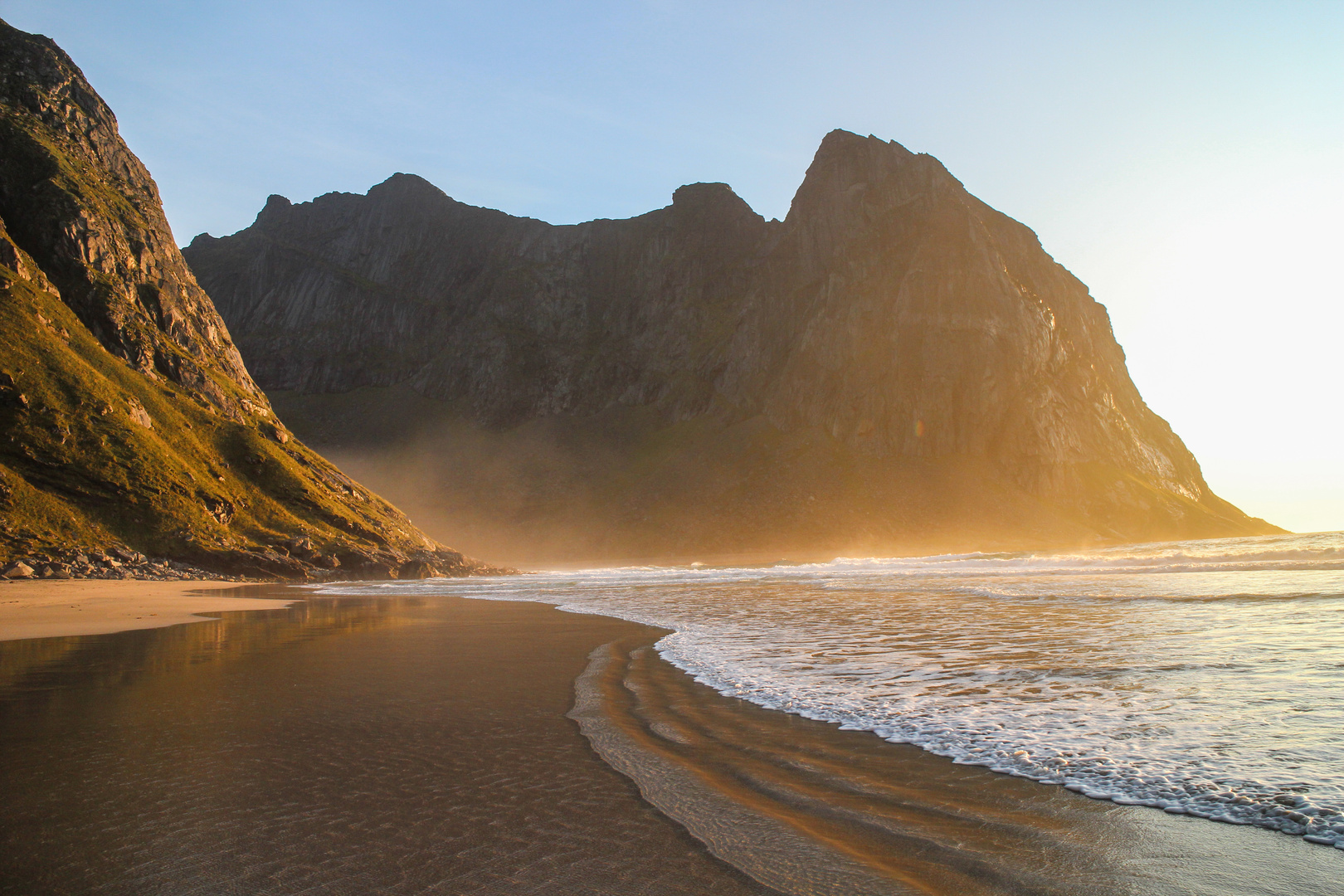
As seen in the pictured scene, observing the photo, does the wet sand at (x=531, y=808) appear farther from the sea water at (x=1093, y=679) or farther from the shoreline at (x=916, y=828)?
the sea water at (x=1093, y=679)

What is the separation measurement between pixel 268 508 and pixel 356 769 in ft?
180

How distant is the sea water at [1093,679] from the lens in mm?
5688

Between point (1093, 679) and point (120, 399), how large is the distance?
60.0 meters

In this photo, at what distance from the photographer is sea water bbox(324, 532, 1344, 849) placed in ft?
18.7

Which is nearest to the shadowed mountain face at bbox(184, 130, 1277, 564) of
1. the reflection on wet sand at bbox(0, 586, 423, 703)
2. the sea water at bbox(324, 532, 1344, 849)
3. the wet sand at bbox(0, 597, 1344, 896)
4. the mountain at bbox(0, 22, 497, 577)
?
the mountain at bbox(0, 22, 497, 577)

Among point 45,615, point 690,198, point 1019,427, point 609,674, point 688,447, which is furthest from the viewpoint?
point 690,198

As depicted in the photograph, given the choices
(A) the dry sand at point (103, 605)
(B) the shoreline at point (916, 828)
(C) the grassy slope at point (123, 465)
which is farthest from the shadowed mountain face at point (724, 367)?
(B) the shoreline at point (916, 828)

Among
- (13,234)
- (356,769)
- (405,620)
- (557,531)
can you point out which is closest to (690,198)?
(557,531)

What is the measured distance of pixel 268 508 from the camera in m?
53.8

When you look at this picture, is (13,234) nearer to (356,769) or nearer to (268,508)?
(268,508)

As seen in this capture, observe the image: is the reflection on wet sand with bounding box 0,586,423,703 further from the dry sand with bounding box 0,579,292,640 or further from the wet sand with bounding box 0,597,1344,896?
the dry sand with bounding box 0,579,292,640

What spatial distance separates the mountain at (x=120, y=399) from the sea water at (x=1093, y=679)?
3630 cm

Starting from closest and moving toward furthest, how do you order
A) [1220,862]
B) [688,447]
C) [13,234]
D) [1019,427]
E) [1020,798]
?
[1220,862] < [1020,798] < [13,234] < [1019,427] < [688,447]

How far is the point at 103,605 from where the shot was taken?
24.8m
